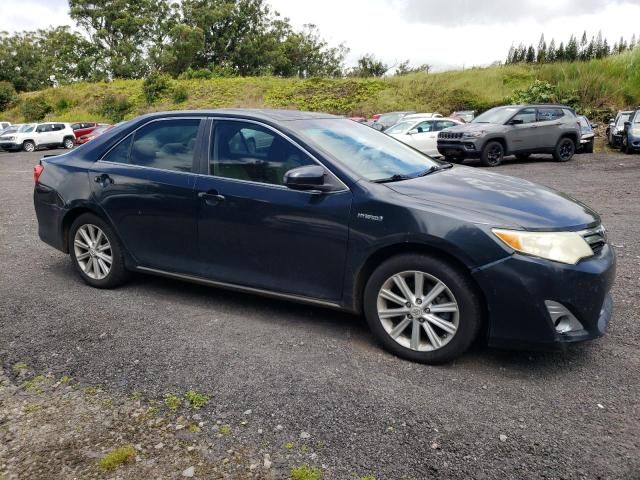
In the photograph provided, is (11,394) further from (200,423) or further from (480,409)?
(480,409)

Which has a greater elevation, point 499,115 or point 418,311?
point 499,115

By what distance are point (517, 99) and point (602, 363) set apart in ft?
89.6

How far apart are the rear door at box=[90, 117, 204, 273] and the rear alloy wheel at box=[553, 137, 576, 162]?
1490 cm

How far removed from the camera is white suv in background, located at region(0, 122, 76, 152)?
2983 centimetres

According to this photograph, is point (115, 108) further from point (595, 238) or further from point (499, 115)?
point (595, 238)

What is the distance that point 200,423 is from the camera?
2.85 meters

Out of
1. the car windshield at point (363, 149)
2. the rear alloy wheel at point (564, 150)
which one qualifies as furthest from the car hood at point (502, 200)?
the rear alloy wheel at point (564, 150)

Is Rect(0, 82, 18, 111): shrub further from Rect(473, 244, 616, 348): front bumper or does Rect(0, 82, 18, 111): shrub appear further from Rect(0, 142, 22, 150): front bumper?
Rect(473, 244, 616, 348): front bumper

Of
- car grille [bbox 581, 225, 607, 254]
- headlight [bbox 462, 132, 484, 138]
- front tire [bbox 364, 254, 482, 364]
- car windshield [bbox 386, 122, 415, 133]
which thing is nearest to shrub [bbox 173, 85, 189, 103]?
car windshield [bbox 386, 122, 415, 133]

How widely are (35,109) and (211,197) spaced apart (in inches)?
1814

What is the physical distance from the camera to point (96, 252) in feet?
16.1

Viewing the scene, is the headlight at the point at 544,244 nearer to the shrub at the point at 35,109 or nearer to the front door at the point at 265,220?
the front door at the point at 265,220

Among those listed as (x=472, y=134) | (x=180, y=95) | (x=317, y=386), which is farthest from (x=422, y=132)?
(x=180, y=95)

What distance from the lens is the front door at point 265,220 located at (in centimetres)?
373
